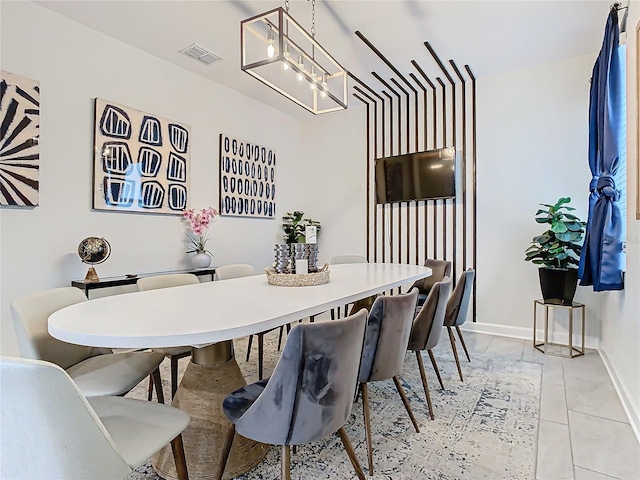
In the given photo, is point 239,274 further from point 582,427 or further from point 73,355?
point 582,427

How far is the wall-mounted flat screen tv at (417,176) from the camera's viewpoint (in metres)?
4.33

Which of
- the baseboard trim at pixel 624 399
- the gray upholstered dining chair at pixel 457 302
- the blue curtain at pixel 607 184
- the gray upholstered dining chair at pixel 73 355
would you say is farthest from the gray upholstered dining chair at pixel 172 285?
the blue curtain at pixel 607 184

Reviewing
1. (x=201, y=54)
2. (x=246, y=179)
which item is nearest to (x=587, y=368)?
(x=246, y=179)

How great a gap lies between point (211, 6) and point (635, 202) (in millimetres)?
3343

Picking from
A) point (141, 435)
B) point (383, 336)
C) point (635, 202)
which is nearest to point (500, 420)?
point (383, 336)

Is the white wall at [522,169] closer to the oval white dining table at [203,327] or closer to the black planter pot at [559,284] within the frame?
the black planter pot at [559,284]

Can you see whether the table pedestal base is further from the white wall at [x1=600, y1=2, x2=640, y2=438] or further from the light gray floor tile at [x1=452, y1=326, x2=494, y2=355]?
the light gray floor tile at [x1=452, y1=326, x2=494, y2=355]

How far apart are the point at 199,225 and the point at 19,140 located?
1674 mm

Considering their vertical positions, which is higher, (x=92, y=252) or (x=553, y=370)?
(x=92, y=252)

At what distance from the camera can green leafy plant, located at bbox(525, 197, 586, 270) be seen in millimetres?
3281

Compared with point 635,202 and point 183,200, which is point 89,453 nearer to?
point 635,202

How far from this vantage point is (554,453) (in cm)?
182

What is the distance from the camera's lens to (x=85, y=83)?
10.3 ft

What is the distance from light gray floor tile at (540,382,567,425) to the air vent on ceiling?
4143 millimetres
